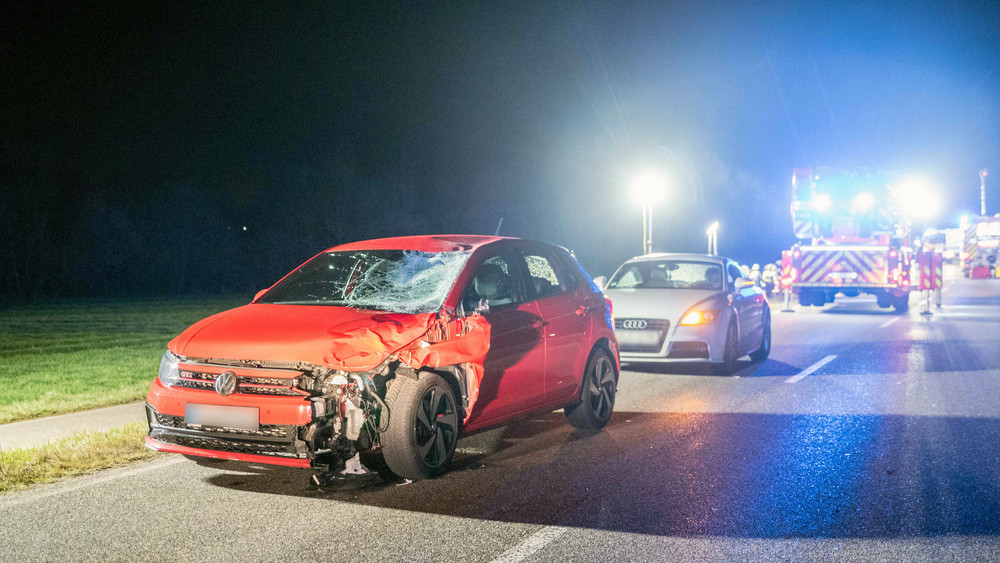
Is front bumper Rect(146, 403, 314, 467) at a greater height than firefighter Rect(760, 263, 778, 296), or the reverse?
front bumper Rect(146, 403, 314, 467)

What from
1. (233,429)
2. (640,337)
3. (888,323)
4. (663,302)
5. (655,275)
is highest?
(655,275)

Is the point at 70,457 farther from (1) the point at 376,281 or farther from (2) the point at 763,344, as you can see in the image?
(2) the point at 763,344

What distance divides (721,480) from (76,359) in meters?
12.1

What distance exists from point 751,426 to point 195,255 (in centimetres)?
5229

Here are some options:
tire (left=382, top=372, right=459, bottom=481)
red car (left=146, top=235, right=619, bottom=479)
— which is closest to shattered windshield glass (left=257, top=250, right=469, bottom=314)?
red car (left=146, top=235, right=619, bottom=479)

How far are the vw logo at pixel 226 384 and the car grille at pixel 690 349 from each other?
7028 mm

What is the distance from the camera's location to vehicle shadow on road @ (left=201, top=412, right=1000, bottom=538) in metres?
5.19

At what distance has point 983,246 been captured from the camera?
61.4m

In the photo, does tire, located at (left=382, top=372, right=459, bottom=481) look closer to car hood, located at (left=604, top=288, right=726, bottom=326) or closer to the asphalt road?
the asphalt road

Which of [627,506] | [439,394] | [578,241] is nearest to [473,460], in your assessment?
→ [439,394]

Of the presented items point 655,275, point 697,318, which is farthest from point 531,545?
point 655,275

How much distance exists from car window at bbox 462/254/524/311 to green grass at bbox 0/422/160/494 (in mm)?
2820

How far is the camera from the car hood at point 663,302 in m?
11.5

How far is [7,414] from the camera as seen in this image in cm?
894
